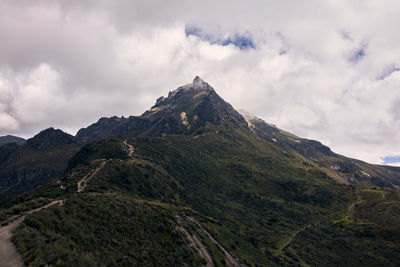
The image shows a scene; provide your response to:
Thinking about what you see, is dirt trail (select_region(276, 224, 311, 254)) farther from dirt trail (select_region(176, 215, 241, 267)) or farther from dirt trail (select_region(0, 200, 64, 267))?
dirt trail (select_region(0, 200, 64, 267))

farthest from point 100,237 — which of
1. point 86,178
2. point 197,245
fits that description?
point 86,178

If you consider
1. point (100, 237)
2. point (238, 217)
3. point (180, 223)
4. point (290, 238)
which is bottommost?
point (290, 238)

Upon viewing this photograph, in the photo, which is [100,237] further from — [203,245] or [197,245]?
[203,245]

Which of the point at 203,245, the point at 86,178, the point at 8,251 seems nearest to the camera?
the point at 8,251

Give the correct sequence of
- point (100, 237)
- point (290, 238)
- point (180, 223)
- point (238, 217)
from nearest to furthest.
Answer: point (100, 237), point (180, 223), point (290, 238), point (238, 217)

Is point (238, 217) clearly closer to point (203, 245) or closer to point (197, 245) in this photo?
point (203, 245)

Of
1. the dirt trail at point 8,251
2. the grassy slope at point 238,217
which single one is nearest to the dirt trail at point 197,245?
the grassy slope at point 238,217

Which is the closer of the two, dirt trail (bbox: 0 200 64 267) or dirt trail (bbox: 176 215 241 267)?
dirt trail (bbox: 0 200 64 267)

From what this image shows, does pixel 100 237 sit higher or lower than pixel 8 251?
lower

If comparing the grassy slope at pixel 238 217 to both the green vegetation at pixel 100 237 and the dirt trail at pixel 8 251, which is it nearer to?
the green vegetation at pixel 100 237

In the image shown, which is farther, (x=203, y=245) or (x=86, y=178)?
(x=86, y=178)

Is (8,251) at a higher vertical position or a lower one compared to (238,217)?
higher

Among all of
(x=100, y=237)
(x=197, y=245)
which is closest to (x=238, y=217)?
(x=197, y=245)

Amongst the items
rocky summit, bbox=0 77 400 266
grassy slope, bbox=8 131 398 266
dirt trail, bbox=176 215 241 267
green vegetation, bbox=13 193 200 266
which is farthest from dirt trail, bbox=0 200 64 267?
dirt trail, bbox=176 215 241 267
